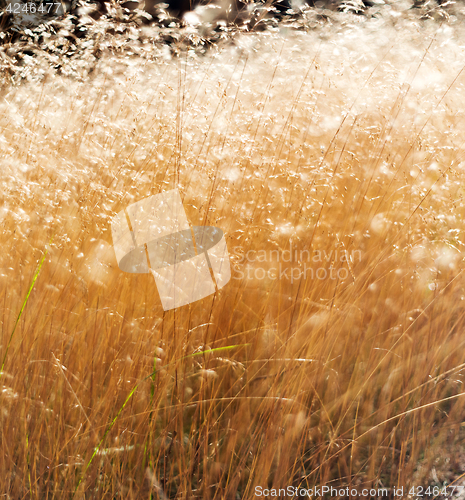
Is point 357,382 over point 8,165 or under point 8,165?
under

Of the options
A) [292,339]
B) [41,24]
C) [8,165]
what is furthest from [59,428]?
[41,24]

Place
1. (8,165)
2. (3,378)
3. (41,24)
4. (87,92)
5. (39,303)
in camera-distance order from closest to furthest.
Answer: (3,378)
(39,303)
(8,165)
(41,24)
(87,92)

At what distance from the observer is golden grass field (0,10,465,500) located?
80cm

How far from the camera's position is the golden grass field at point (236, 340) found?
0.80 meters

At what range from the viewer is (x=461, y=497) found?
771 millimetres

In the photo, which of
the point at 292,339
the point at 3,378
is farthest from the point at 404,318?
the point at 3,378

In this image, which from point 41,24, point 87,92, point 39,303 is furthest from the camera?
point 87,92

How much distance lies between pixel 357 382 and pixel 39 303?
2.58ft

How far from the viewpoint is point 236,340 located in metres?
1.04

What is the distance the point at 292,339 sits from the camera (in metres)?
0.92

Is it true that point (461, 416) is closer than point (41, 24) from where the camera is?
Yes

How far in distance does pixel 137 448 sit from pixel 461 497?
2.03 feet

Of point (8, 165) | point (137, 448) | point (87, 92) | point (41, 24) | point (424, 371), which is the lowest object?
point (137, 448)

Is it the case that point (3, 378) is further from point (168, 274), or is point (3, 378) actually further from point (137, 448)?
point (168, 274)
